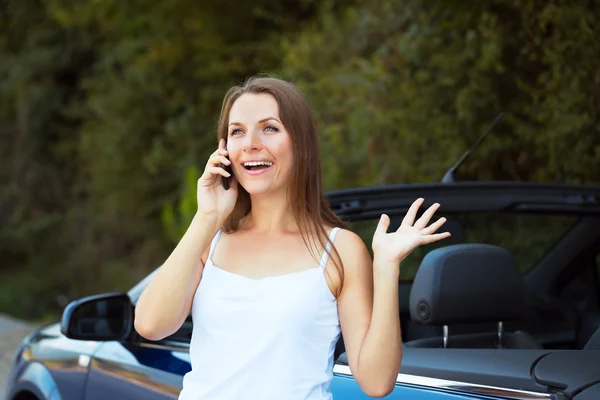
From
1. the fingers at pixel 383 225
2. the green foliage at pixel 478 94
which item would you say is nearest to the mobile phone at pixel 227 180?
the fingers at pixel 383 225

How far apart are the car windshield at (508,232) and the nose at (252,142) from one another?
121 cm

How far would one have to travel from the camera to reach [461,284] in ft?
8.55

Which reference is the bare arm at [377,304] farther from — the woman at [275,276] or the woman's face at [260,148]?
the woman's face at [260,148]

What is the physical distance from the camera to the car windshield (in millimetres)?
3818

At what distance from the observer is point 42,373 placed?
405 centimetres

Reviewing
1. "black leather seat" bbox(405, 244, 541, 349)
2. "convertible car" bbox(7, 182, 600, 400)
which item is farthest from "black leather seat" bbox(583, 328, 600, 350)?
"black leather seat" bbox(405, 244, 541, 349)

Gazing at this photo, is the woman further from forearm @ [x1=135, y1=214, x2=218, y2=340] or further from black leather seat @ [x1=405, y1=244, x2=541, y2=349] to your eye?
black leather seat @ [x1=405, y1=244, x2=541, y2=349]

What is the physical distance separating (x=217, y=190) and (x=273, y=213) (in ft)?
0.46

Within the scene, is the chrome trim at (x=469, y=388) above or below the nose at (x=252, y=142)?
below

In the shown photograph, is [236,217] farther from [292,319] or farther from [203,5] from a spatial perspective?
[203,5]

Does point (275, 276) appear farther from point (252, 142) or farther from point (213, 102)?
point (213, 102)

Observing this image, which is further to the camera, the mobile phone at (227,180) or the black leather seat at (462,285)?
the black leather seat at (462,285)

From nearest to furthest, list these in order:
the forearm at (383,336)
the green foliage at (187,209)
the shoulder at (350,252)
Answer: the forearm at (383,336), the shoulder at (350,252), the green foliage at (187,209)

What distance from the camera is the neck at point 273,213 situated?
241cm
